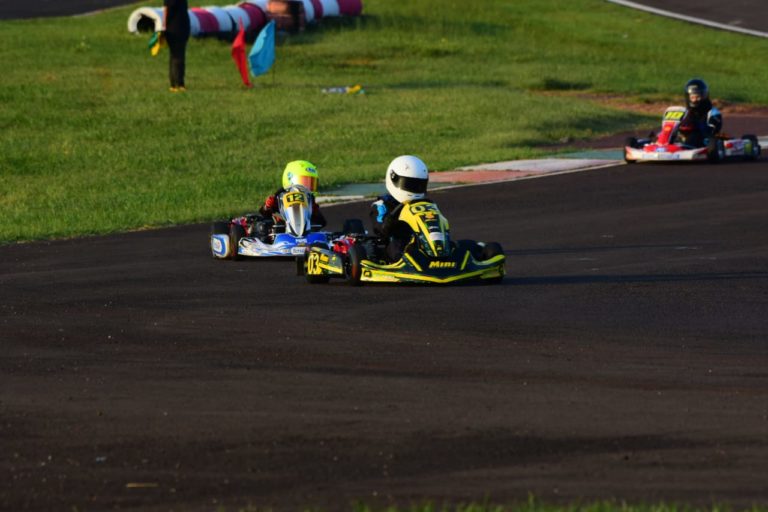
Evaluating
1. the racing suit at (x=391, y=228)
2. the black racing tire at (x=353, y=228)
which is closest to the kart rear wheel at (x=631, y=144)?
the black racing tire at (x=353, y=228)

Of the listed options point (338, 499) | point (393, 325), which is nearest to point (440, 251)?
point (393, 325)

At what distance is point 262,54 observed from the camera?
32.4 metres

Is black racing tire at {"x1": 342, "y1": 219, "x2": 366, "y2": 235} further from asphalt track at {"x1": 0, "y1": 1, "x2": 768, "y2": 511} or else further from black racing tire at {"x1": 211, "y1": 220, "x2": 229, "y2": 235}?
black racing tire at {"x1": 211, "y1": 220, "x2": 229, "y2": 235}

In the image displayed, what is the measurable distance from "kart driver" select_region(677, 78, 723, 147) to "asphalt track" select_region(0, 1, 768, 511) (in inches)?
326

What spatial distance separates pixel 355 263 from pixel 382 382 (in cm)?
410

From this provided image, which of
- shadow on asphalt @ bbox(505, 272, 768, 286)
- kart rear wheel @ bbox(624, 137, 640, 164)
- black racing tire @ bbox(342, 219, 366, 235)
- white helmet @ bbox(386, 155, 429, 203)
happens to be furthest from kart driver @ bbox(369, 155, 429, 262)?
kart rear wheel @ bbox(624, 137, 640, 164)

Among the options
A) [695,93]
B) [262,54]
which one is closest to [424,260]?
[695,93]

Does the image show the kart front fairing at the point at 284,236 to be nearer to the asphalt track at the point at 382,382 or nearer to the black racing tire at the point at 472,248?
the asphalt track at the point at 382,382

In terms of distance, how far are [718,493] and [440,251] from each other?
20.8ft

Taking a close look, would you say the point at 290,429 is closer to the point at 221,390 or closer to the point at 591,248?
the point at 221,390

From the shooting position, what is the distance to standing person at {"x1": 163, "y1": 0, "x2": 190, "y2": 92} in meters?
30.6

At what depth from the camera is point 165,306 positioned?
453 inches

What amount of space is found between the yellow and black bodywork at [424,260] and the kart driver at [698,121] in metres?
11.2

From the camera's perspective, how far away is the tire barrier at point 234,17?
38.5m
